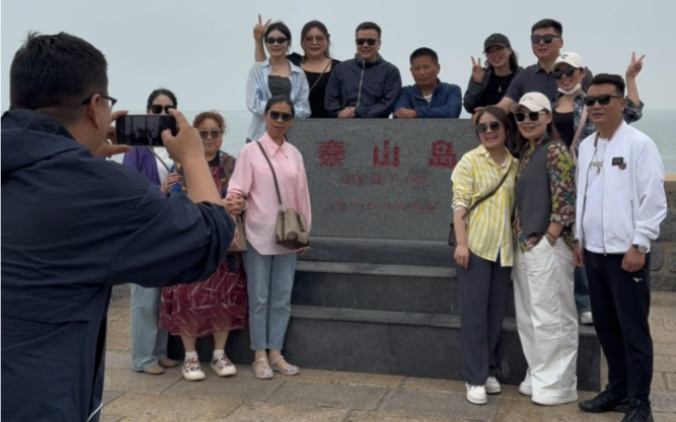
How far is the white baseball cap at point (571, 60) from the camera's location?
5.40 metres

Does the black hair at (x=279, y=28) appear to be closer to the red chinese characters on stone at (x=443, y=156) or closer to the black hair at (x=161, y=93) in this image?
the black hair at (x=161, y=93)

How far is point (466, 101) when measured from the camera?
252 inches

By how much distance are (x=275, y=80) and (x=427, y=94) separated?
3.76 feet

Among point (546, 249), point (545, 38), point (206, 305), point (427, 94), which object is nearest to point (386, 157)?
point (427, 94)

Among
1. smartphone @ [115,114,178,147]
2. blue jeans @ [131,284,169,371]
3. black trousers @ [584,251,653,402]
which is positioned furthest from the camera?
blue jeans @ [131,284,169,371]

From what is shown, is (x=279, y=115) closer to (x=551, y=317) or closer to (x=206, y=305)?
(x=206, y=305)

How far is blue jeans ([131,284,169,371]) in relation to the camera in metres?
5.76

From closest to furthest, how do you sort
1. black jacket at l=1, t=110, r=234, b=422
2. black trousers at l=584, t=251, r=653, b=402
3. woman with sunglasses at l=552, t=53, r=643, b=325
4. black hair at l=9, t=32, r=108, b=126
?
black jacket at l=1, t=110, r=234, b=422, black hair at l=9, t=32, r=108, b=126, black trousers at l=584, t=251, r=653, b=402, woman with sunglasses at l=552, t=53, r=643, b=325

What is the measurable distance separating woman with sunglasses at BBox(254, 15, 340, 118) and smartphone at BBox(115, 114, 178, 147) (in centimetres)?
471

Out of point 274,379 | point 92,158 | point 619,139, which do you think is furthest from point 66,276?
point 274,379

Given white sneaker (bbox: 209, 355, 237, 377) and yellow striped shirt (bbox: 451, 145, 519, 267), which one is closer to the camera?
yellow striped shirt (bbox: 451, 145, 519, 267)

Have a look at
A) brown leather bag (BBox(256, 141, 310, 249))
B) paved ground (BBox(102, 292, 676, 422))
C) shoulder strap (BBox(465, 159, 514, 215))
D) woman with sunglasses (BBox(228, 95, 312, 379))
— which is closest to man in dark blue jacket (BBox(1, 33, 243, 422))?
paved ground (BBox(102, 292, 676, 422))

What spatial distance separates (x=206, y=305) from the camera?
18.8ft

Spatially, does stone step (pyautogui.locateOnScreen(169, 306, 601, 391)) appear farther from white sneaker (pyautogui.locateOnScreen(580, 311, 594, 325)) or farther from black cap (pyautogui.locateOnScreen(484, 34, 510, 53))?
black cap (pyautogui.locateOnScreen(484, 34, 510, 53))
